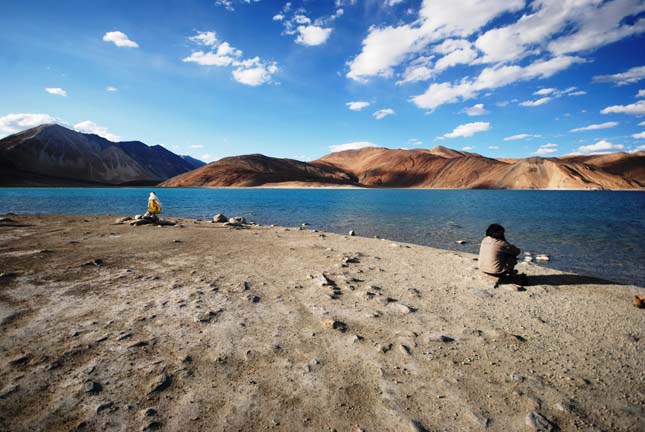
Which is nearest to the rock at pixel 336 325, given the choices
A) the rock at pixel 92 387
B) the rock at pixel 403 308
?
the rock at pixel 403 308

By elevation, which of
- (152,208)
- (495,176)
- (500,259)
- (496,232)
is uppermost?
(495,176)

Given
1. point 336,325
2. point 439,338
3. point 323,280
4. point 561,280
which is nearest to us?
point 439,338

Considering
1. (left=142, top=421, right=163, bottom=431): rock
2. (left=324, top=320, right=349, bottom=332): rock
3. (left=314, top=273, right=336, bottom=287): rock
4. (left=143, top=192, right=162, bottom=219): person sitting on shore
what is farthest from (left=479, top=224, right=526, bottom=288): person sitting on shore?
(left=143, top=192, right=162, bottom=219): person sitting on shore

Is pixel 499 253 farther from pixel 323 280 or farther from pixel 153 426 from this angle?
pixel 153 426

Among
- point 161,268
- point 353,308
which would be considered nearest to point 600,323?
point 353,308

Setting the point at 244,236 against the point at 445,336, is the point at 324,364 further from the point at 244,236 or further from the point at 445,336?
the point at 244,236

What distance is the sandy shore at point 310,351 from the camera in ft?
11.5

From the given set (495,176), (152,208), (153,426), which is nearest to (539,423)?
(153,426)

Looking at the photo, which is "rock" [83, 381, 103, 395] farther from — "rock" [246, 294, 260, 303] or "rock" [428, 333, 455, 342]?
"rock" [428, 333, 455, 342]

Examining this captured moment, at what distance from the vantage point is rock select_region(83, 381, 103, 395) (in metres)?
3.70

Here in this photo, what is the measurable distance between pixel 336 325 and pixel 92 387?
11.8 feet

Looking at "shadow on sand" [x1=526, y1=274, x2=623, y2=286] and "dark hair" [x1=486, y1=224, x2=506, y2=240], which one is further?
"shadow on sand" [x1=526, y1=274, x2=623, y2=286]

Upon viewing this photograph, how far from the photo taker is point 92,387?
3762 millimetres

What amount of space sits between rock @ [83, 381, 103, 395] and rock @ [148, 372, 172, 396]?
56cm
